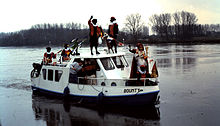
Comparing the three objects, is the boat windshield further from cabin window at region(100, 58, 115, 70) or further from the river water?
the river water

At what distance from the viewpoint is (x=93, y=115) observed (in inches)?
560

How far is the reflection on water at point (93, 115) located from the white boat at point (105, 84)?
1.65ft

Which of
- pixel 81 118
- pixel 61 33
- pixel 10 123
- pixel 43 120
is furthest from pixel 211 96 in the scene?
pixel 61 33

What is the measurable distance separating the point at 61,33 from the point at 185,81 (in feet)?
519

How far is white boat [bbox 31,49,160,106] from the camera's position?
13.9m

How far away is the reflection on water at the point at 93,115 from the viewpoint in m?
13.1

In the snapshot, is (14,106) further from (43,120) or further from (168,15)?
(168,15)

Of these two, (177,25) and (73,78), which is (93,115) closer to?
(73,78)

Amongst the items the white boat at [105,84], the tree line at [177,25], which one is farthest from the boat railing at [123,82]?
the tree line at [177,25]

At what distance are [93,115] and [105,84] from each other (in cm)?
189

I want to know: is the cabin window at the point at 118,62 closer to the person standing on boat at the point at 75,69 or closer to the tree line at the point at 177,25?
the person standing on boat at the point at 75,69

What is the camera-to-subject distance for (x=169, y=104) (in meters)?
15.2

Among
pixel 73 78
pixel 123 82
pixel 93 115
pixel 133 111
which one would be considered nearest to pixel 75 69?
pixel 73 78

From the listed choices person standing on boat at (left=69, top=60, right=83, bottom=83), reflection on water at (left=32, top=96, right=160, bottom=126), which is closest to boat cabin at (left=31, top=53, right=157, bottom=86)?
person standing on boat at (left=69, top=60, right=83, bottom=83)
